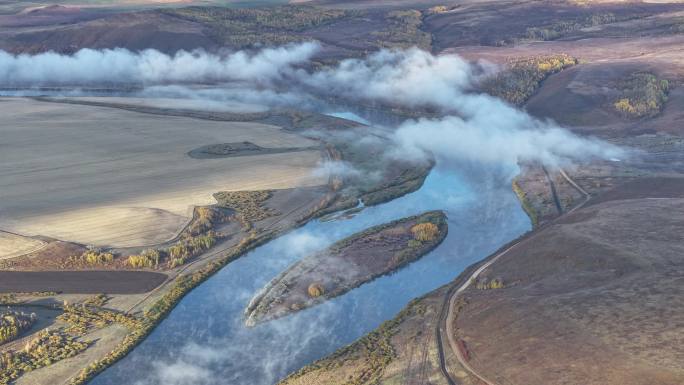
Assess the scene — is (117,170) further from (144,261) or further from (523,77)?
(523,77)

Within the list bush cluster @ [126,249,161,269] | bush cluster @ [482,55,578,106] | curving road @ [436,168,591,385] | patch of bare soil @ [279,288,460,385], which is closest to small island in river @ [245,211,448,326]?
curving road @ [436,168,591,385]

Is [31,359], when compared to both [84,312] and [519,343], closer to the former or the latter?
[84,312]

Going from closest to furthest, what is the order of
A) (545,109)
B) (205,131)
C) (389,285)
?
(389,285), (205,131), (545,109)

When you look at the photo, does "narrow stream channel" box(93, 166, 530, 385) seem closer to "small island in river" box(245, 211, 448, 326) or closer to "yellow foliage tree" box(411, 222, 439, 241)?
"small island in river" box(245, 211, 448, 326)

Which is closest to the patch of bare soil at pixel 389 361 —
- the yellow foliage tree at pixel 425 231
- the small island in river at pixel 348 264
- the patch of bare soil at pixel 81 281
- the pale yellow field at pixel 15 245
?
the small island in river at pixel 348 264

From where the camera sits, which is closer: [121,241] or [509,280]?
[509,280]

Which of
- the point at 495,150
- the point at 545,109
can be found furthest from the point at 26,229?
the point at 545,109

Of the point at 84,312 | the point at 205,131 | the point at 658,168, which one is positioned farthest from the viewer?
the point at 205,131

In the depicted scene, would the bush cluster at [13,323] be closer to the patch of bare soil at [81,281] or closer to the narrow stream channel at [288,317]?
the patch of bare soil at [81,281]
